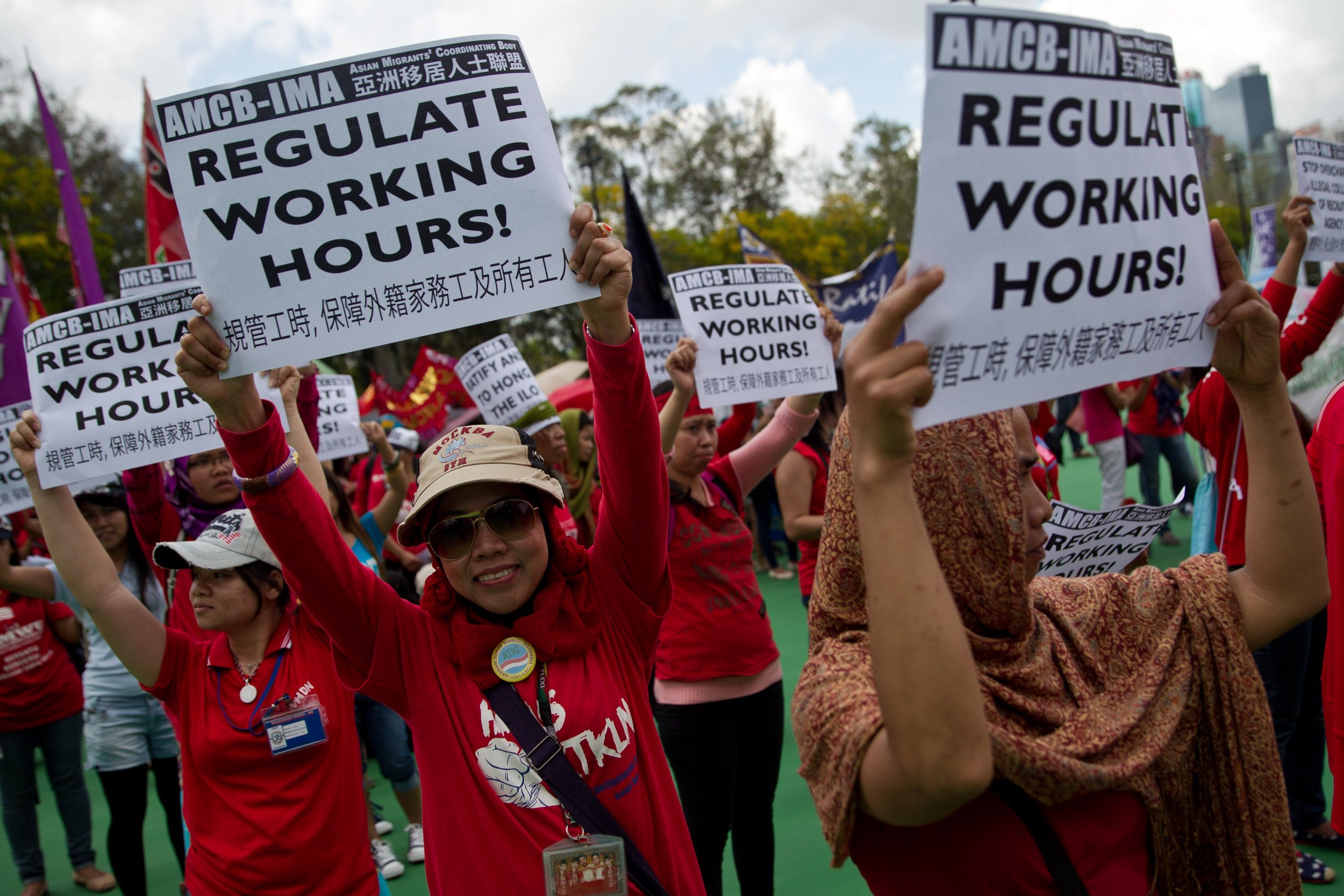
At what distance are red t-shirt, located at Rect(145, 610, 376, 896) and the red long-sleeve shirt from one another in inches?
117

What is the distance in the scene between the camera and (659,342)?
19.7 ft

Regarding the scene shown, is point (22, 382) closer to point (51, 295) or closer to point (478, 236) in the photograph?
point (478, 236)

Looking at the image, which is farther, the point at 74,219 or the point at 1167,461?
the point at 1167,461

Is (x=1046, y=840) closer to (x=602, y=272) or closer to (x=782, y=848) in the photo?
(x=602, y=272)

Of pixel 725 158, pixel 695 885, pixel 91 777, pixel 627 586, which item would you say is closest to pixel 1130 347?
pixel 627 586

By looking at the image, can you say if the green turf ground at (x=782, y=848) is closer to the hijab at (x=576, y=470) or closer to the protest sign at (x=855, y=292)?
the hijab at (x=576, y=470)

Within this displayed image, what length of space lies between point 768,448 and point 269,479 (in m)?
2.47

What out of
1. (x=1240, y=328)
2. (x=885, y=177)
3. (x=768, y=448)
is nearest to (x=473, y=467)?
(x=1240, y=328)

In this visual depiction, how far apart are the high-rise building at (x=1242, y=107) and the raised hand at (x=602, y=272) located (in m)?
123

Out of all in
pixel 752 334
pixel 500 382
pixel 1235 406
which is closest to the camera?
pixel 1235 406

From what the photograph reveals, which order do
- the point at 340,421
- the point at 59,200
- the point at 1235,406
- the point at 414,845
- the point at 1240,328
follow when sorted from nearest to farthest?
the point at 1240,328 → the point at 1235,406 → the point at 414,845 → the point at 340,421 → the point at 59,200

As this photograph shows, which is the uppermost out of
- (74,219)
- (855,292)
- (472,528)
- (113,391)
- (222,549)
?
(74,219)

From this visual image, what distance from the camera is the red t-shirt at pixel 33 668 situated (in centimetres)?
476

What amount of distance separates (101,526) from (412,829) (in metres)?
2.29
